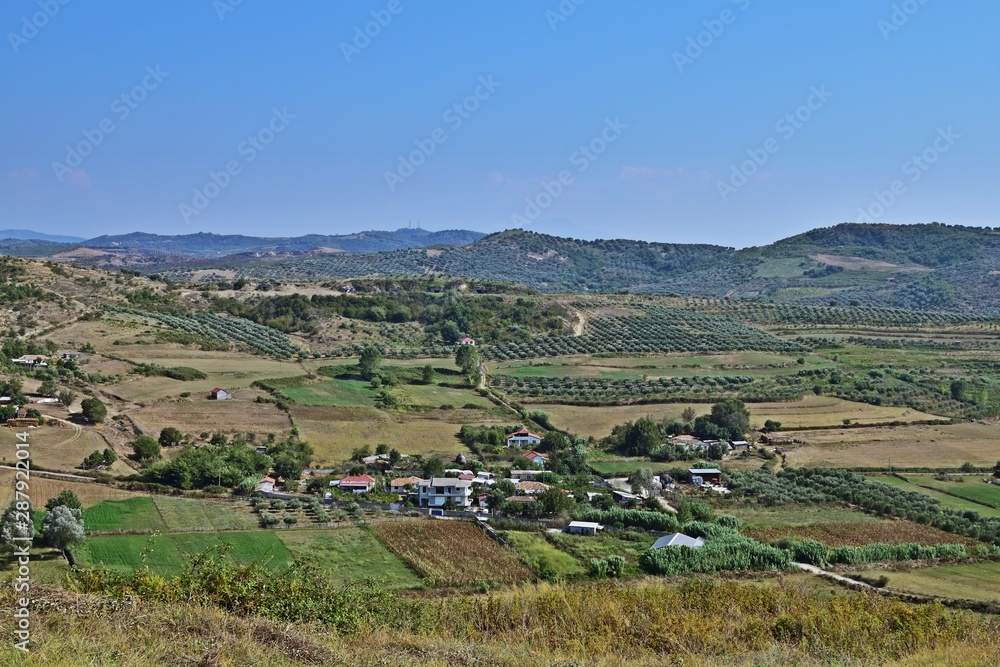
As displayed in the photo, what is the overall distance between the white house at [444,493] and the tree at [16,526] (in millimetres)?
13743

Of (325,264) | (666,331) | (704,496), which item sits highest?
(325,264)

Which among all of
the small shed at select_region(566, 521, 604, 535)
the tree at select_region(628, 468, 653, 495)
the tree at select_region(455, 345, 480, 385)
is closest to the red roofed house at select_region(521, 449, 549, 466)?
the tree at select_region(628, 468, 653, 495)

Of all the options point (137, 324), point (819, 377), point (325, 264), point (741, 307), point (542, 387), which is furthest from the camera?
point (325, 264)

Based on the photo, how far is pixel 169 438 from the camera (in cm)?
3638

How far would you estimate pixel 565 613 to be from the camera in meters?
15.3

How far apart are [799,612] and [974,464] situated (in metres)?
28.2

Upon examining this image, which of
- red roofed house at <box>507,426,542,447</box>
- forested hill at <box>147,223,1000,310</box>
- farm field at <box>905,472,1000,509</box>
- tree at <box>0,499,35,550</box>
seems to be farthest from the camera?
forested hill at <box>147,223,1000,310</box>

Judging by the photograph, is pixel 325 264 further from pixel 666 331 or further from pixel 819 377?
pixel 819 377

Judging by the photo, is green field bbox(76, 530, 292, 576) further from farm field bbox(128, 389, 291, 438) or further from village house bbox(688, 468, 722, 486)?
village house bbox(688, 468, 722, 486)

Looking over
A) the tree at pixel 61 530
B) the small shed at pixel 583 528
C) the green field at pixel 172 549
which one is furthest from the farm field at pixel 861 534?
the tree at pixel 61 530

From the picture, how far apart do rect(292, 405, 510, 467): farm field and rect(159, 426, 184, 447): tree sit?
5931 mm

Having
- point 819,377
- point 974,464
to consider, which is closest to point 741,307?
point 819,377

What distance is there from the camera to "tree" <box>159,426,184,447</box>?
3638cm

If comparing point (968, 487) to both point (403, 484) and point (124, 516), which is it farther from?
point (124, 516)
